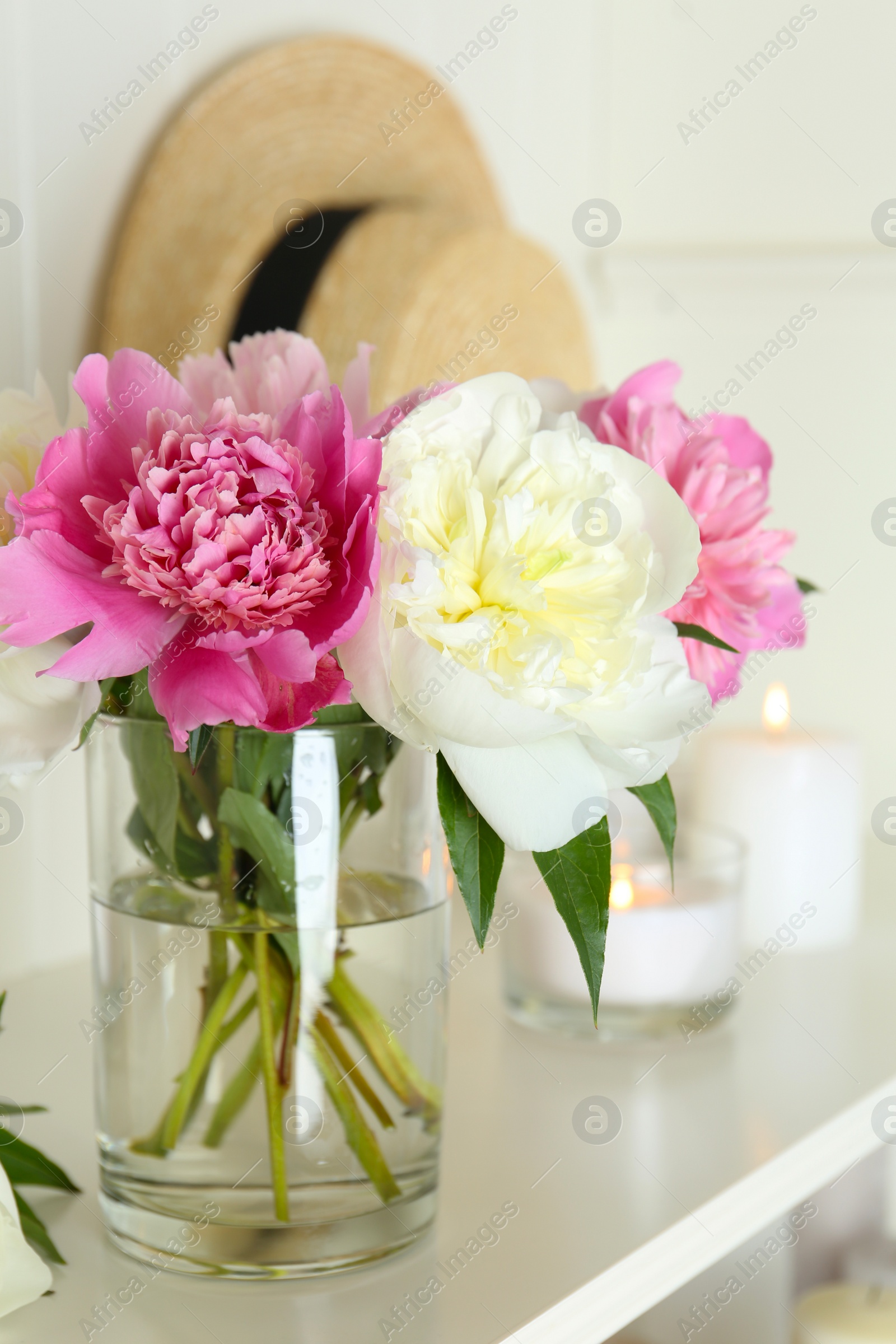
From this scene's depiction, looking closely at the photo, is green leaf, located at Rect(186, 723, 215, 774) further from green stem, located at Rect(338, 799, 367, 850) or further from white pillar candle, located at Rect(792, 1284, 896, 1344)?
white pillar candle, located at Rect(792, 1284, 896, 1344)

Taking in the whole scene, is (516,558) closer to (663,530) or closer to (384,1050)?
(663,530)

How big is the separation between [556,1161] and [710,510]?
0.86 feet

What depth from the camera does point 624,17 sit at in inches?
41.4

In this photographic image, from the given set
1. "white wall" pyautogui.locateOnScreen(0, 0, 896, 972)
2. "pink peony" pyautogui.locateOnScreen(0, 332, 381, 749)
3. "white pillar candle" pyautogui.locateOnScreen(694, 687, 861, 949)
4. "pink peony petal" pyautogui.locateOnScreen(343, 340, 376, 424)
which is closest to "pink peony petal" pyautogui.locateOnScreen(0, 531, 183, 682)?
"pink peony" pyautogui.locateOnScreen(0, 332, 381, 749)

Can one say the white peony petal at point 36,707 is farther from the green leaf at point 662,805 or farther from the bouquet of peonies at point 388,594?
the green leaf at point 662,805

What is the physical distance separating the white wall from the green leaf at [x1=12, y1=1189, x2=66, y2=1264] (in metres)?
0.71

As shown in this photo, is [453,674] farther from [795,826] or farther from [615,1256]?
[795,826]

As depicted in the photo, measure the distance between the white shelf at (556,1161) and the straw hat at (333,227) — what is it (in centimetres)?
→ 34

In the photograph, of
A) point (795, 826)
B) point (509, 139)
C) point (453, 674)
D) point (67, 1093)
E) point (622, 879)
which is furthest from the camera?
point (509, 139)

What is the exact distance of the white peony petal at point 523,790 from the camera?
1.19 feet

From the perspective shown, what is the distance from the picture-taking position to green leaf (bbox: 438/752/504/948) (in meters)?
0.38

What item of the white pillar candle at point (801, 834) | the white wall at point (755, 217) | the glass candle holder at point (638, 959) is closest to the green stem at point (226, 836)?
the glass candle holder at point (638, 959)

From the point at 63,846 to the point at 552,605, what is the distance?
43 cm

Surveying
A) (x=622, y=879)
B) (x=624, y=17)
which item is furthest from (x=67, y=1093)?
(x=624, y=17)
